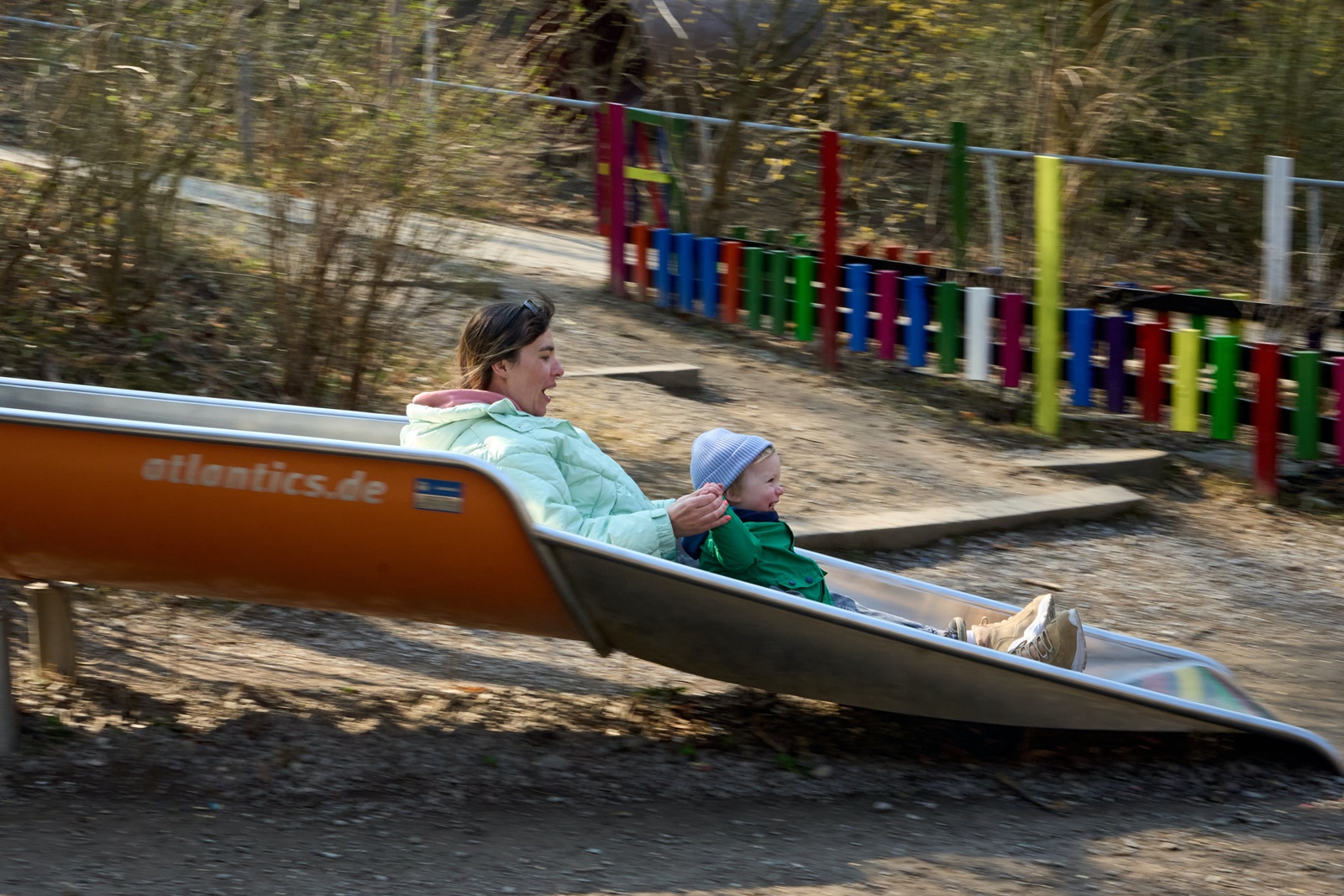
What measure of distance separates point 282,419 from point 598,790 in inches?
59.1

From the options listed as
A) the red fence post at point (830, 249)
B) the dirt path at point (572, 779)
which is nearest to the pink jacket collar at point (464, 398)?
the dirt path at point (572, 779)

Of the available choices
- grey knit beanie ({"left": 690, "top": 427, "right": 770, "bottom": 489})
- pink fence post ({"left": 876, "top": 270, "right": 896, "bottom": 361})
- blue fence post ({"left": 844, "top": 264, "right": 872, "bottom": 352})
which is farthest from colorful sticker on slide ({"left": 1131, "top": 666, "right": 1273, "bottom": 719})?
blue fence post ({"left": 844, "top": 264, "right": 872, "bottom": 352})

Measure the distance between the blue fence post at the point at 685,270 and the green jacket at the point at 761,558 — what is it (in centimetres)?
607

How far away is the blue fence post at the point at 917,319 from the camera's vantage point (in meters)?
8.39

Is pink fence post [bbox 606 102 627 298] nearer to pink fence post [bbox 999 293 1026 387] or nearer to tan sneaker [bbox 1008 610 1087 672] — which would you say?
pink fence post [bbox 999 293 1026 387]

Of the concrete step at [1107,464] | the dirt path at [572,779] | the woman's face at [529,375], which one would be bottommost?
the dirt path at [572,779]

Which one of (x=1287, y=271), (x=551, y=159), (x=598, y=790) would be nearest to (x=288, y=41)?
(x=598, y=790)

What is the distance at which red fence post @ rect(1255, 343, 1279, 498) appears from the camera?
22.6 ft

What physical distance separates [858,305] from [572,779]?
5.64 metres

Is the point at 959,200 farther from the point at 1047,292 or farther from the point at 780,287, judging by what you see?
the point at 1047,292

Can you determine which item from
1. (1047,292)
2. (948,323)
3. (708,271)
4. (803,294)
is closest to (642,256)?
(708,271)

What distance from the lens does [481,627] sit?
3.62 m

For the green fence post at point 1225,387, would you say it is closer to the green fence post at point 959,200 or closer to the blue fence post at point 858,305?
Answer: the blue fence post at point 858,305

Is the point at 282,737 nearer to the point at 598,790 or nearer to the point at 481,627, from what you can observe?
the point at 481,627
